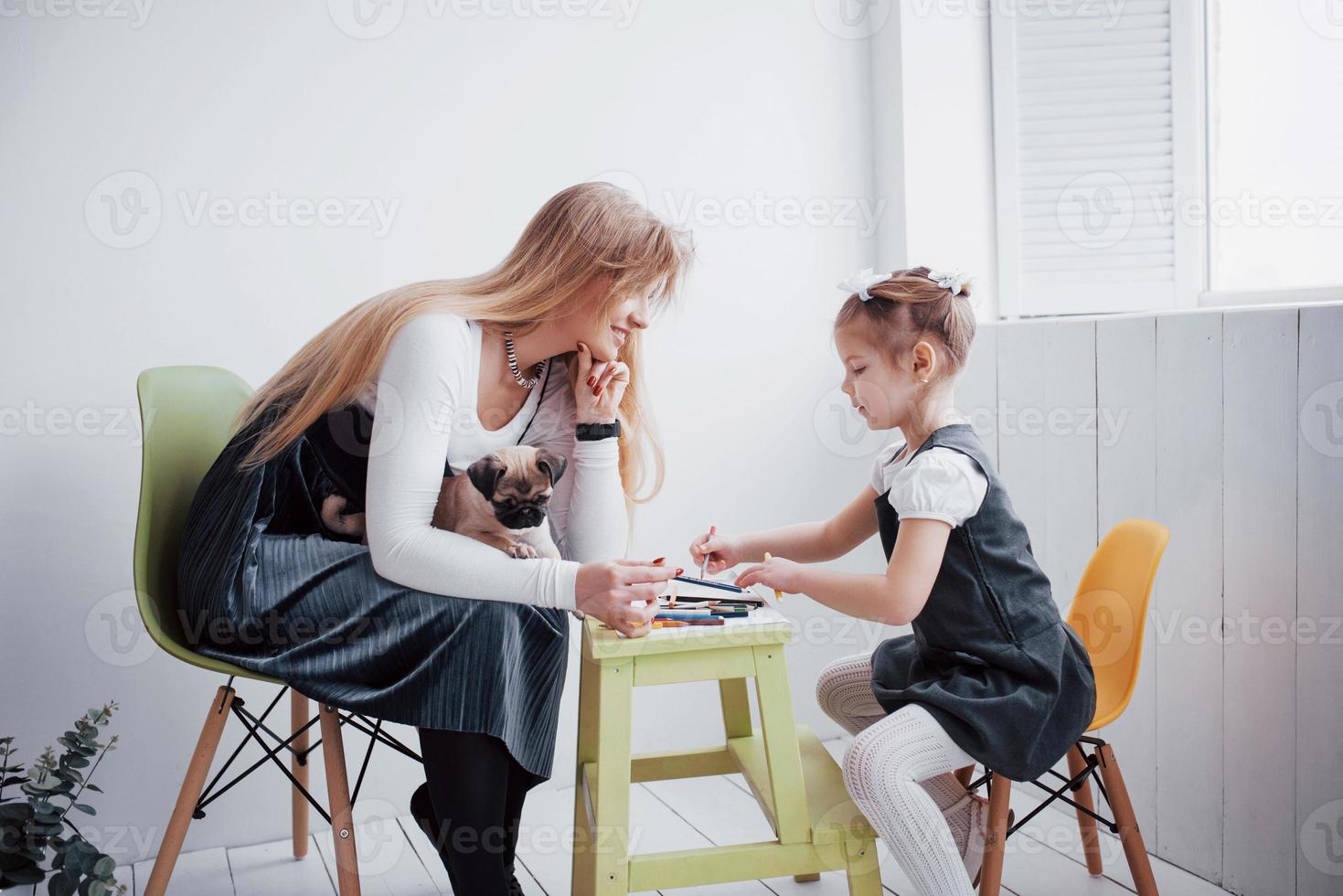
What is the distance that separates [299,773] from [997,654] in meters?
1.18

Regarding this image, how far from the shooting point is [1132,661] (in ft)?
4.76

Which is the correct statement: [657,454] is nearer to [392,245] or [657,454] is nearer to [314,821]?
[392,245]

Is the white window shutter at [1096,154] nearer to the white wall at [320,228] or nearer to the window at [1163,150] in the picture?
the window at [1163,150]

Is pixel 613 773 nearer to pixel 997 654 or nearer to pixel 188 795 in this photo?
pixel 997 654

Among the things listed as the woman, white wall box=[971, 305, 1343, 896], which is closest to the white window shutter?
white wall box=[971, 305, 1343, 896]

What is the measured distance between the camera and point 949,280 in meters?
1.45

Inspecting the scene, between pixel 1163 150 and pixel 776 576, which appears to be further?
pixel 1163 150

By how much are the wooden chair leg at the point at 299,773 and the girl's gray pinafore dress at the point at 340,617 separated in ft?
1.30

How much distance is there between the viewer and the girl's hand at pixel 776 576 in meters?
1.38

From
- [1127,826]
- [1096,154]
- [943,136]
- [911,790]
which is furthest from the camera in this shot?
[943,136]

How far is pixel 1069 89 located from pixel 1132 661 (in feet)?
4.02

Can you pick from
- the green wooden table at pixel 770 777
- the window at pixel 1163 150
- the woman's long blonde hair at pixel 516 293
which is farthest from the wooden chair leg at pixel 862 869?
the window at pixel 1163 150

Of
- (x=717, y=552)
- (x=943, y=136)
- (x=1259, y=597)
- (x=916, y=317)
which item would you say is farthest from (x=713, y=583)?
(x=943, y=136)

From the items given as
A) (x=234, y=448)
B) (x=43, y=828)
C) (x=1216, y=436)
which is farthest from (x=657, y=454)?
(x=43, y=828)
